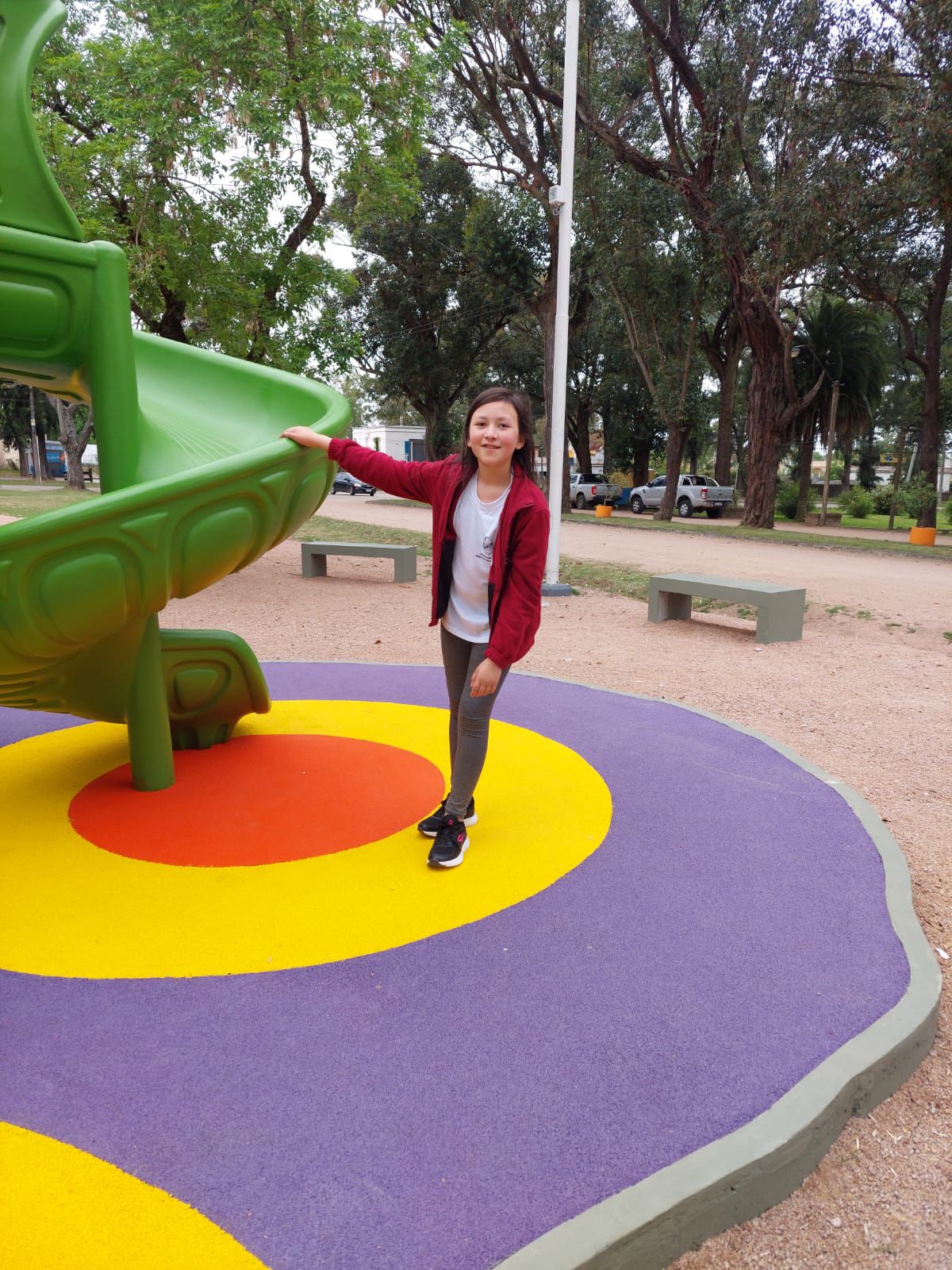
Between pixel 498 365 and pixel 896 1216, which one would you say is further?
pixel 498 365

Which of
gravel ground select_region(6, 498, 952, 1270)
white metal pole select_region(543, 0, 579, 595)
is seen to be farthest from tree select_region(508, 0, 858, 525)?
white metal pole select_region(543, 0, 579, 595)

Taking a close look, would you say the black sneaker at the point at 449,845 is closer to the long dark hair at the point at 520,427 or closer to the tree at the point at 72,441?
the long dark hair at the point at 520,427

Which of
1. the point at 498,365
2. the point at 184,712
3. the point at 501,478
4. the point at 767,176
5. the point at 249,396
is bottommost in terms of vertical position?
the point at 184,712

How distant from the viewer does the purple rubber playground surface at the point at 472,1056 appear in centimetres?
175

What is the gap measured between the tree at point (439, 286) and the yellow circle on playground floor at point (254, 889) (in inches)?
963

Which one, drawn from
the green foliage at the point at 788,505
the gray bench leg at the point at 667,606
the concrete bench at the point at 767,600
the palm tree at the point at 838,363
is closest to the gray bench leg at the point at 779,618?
the concrete bench at the point at 767,600

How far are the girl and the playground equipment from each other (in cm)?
45

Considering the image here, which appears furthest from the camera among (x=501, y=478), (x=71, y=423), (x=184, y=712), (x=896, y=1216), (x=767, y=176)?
(x=71, y=423)

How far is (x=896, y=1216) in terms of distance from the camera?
1870 millimetres

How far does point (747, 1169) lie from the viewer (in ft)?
6.03

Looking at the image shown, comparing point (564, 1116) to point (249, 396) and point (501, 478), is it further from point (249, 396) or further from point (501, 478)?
point (249, 396)

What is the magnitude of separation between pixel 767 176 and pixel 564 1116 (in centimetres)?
2287

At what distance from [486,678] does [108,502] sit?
1.42m

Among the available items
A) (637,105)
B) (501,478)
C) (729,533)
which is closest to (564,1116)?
(501,478)
